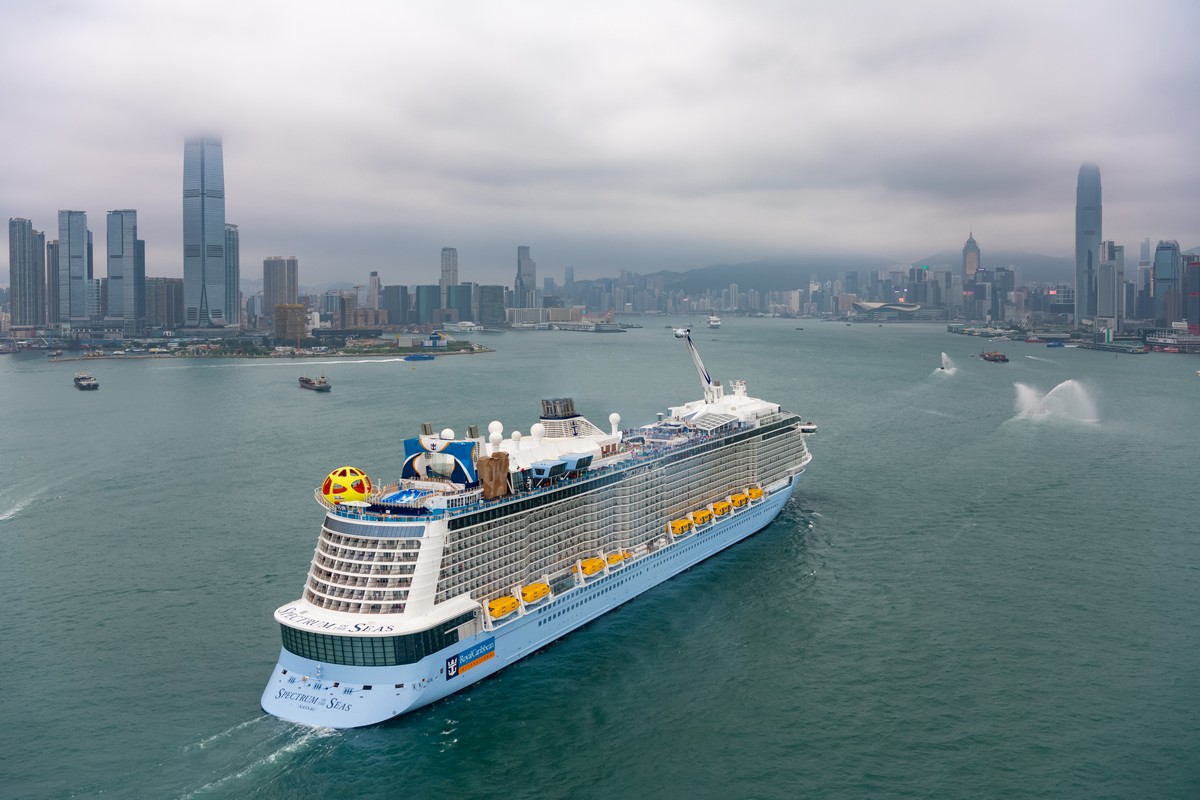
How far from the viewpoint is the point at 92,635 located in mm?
23094

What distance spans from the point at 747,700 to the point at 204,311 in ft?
582

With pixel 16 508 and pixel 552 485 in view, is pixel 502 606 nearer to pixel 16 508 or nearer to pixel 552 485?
pixel 552 485

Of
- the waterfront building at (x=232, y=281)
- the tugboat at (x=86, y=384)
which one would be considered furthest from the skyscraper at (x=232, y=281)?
the tugboat at (x=86, y=384)

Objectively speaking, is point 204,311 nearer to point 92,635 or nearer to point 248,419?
point 248,419

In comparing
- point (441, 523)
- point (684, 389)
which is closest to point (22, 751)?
point (441, 523)

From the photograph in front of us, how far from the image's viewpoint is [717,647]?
74.6 feet

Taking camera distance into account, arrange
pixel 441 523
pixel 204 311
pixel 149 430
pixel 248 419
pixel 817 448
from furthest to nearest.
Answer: pixel 204 311
pixel 248 419
pixel 149 430
pixel 817 448
pixel 441 523

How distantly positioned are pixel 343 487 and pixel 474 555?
3499mm

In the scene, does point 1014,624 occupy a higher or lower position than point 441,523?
lower

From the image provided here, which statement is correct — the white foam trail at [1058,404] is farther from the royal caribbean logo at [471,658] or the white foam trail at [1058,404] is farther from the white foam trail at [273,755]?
the white foam trail at [273,755]

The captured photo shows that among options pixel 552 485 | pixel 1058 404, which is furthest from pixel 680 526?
pixel 1058 404

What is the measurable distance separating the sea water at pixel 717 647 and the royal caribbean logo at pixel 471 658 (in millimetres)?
714

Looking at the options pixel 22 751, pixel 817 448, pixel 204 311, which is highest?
pixel 204 311

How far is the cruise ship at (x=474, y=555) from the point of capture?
60.4 ft
